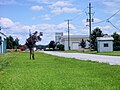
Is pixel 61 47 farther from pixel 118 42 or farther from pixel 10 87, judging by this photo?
pixel 10 87

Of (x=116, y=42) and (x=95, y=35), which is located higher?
(x=95, y=35)

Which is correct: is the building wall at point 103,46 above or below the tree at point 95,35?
below

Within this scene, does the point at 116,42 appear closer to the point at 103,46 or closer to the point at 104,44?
the point at 103,46

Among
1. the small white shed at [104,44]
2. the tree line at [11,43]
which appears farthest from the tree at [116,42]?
the tree line at [11,43]

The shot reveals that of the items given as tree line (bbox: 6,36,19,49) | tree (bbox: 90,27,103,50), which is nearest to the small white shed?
tree (bbox: 90,27,103,50)

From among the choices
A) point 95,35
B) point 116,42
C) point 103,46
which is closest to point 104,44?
point 103,46

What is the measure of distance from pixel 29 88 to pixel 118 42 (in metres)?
108

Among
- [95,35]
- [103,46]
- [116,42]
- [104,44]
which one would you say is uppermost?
[95,35]

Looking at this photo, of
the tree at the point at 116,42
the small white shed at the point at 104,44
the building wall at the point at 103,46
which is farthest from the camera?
the tree at the point at 116,42

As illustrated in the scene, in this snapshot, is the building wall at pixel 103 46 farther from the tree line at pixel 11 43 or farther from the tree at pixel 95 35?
the tree line at pixel 11 43

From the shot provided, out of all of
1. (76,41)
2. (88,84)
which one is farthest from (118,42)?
(88,84)

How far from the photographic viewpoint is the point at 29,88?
1391cm

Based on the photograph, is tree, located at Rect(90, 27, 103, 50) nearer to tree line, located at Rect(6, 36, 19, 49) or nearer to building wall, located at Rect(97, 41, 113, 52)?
building wall, located at Rect(97, 41, 113, 52)

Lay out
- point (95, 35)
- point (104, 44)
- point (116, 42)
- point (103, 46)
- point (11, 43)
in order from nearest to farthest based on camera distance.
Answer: point (104, 44), point (103, 46), point (95, 35), point (116, 42), point (11, 43)
